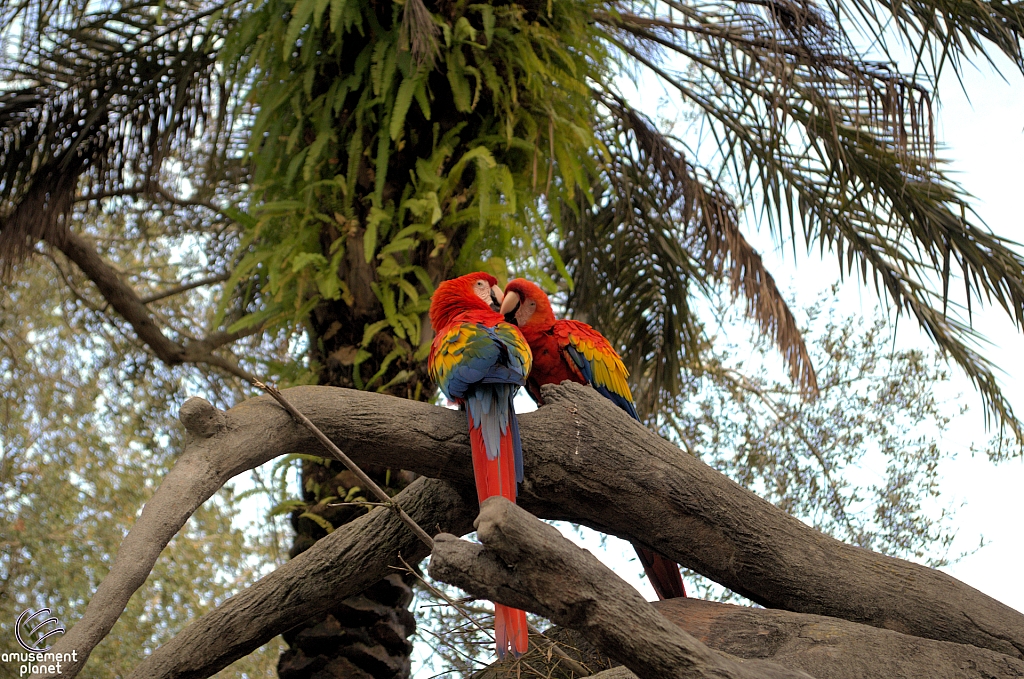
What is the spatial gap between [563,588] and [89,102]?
358 centimetres

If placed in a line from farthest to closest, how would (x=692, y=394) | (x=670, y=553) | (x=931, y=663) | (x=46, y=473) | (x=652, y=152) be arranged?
(x=692, y=394) < (x=46, y=473) < (x=652, y=152) < (x=670, y=553) < (x=931, y=663)

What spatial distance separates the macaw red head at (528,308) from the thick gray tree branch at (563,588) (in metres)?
1.09

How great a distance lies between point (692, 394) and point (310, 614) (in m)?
3.49

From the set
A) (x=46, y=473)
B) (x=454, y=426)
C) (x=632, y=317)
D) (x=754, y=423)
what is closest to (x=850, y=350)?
(x=754, y=423)

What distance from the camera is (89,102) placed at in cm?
395

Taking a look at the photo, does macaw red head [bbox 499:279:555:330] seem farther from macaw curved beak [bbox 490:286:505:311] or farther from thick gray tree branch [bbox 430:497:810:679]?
thick gray tree branch [bbox 430:497:810:679]

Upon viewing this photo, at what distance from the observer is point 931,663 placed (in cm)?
195

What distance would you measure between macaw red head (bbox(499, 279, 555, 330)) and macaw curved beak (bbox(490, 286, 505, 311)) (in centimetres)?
5

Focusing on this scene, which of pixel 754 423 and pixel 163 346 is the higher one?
pixel 163 346

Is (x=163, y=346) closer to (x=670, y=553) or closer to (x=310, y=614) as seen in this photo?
(x=310, y=614)

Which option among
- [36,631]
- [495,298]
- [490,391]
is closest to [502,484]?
[490,391]

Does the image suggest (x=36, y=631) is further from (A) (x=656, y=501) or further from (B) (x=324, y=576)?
(A) (x=656, y=501)

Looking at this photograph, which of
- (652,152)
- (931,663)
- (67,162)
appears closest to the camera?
(931,663)

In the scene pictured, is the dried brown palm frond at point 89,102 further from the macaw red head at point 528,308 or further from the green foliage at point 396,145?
the macaw red head at point 528,308
